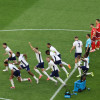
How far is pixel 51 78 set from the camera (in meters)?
24.9

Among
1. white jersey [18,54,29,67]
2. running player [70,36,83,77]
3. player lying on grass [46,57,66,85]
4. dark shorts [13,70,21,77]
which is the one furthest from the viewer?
running player [70,36,83,77]

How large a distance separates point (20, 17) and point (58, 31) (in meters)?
5.10

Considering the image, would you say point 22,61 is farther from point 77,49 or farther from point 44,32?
point 44,32

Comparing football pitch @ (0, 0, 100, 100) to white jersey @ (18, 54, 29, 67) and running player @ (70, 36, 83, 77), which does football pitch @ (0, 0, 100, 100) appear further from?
white jersey @ (18, 54, 29, 67)

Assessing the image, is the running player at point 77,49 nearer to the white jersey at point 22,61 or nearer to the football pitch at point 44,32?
the football pitch at point 44,32

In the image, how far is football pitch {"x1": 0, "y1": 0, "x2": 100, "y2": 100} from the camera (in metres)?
24.6

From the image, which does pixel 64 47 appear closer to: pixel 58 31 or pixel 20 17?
pixel 58 31

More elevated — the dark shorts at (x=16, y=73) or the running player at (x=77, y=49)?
the running player at (x=77, y=49)

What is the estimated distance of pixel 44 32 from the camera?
33.9m

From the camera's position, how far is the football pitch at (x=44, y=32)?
24562 millimetres

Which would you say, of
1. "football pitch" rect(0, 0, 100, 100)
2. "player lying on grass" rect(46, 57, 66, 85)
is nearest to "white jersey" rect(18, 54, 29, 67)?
"football pitch" rect(0, 0, 100, 100)

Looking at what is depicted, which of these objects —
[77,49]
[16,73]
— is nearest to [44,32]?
[77,49]

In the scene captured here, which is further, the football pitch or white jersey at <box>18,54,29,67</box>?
white jersey at <box>18,54,29,67</box>

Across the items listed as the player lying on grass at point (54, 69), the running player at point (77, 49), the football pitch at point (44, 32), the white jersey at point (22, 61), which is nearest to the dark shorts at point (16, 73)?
the football pitch at point (44, 32)
